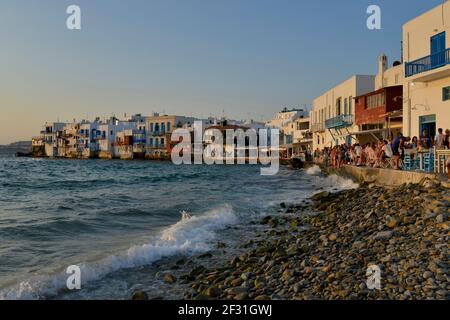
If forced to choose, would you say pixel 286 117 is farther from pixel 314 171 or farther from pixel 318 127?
pixel 314 171

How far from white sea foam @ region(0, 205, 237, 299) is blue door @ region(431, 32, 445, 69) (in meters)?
11.9

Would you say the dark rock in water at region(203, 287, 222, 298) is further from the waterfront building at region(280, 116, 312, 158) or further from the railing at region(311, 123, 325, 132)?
the waterfront building at region(280, 116, 312, 158)

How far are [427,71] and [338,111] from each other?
2281 centimetres

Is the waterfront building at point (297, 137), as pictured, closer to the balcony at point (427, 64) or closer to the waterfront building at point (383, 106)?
the waterfront building at point (383, 106)

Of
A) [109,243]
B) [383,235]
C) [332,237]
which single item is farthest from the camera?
[109,243]

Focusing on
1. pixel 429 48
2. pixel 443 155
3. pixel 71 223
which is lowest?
pixel 71 223

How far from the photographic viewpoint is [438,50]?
19641 millimetres

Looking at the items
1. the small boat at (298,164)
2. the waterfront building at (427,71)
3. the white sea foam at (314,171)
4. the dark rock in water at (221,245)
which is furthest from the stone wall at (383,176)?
the small boat at (298,164)

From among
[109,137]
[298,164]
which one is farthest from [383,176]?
[109,137]
